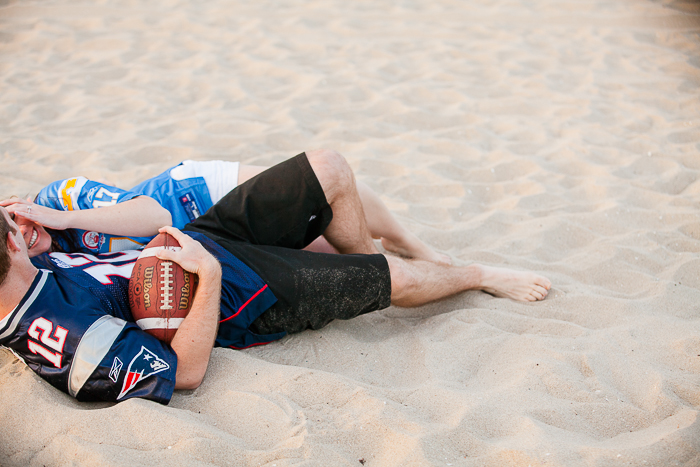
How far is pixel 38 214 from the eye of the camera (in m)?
2.14

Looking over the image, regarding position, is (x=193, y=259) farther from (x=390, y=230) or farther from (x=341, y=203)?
(x=390, y=230)

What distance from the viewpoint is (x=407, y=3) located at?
7129 mm

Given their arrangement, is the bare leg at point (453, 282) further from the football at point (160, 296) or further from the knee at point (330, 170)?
the football at point (160, 296)

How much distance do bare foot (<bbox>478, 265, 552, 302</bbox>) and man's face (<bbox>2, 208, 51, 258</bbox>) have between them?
6.61ft

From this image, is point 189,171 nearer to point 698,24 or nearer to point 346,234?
point 346,234

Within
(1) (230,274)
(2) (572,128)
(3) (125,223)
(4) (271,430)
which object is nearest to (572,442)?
(4) (271,430)

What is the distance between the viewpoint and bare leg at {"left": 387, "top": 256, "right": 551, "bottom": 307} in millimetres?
2408

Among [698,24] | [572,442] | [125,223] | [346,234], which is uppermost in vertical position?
[698,24]

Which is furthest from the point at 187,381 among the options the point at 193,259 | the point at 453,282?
the point at 453,282

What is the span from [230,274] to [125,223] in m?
0.53

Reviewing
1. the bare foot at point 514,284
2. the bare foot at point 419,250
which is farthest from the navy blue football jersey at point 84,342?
Answer: the bare foot at point 514,284

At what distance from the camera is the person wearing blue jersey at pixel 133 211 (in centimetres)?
220

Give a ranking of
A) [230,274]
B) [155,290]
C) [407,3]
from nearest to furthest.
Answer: [155,290] → [230,274] → [407,3]

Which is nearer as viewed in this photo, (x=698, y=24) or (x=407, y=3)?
(x=698, y=24)
